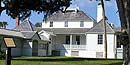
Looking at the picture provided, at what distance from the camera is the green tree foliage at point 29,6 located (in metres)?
35.0

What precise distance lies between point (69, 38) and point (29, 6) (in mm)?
31770

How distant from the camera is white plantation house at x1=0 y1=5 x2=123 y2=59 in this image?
191 ft

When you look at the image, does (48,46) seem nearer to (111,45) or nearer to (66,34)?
(66,34)

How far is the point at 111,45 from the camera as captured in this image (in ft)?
204

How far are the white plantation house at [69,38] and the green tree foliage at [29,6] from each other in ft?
60.3

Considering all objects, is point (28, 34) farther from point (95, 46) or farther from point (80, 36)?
point (80, 36)

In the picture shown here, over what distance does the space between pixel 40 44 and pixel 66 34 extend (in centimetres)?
635

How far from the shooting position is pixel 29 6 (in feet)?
117

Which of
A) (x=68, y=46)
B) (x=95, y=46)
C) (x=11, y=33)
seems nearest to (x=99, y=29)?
(x=95, y=46)

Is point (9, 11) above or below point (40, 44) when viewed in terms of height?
above

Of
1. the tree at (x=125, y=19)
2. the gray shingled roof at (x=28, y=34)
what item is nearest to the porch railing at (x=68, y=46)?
the gray shingled roof at (x=28, y=34)

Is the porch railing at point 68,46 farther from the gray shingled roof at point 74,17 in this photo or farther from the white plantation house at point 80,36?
the gray shingled roof at point 74,17

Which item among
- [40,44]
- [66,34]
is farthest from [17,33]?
[66,34]

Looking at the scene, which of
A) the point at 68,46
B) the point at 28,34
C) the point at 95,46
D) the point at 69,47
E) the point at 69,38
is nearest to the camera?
the point at 28,34
